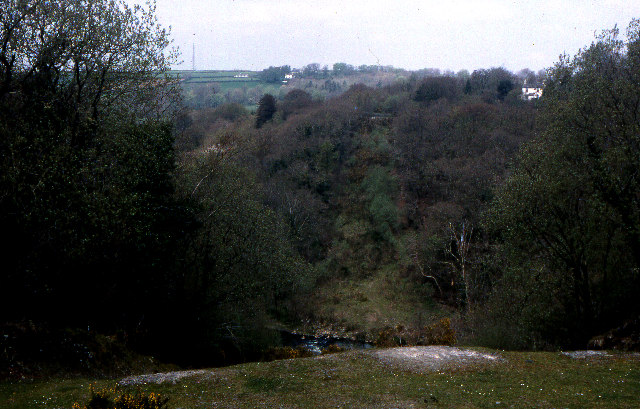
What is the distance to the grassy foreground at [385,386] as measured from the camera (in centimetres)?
1406

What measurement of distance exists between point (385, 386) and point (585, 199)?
15.3 m

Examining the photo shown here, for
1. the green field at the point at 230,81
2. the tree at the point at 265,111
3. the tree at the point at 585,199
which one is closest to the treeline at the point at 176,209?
the tree at the point at 585,199

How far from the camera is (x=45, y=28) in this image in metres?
Answer: 22.6

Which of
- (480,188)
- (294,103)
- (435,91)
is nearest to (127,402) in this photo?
(480,188)

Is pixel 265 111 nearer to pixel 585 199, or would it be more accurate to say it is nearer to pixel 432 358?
pixel 585 199

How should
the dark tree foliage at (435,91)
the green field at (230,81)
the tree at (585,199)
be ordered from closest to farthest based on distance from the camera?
the tree at (585,199)
the dark tree foliage at (435,91)
the green field at (230,81)

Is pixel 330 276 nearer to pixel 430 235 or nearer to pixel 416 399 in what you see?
pixel 430 235

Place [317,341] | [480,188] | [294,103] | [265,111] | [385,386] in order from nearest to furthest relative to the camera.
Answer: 1. [385,386]
2. [317,341]
3. [480,188]
4. [265,111]
5. [294,103]

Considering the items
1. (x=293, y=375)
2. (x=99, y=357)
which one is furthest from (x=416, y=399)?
(x=99, y=357)

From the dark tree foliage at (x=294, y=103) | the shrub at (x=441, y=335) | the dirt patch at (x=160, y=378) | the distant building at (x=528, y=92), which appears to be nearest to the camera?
the dirt patch at (x=160, y=378)

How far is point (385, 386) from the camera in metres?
15.9

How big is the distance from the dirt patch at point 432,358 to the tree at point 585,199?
25.8 feet

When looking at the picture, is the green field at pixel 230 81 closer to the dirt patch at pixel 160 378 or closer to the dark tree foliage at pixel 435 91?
the dark tree foliage at pixel 435 91

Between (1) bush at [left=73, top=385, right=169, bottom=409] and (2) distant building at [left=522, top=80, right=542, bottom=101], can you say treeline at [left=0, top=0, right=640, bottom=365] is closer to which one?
(1) bush at [left=73, top=385, right=169, bottom=409]
